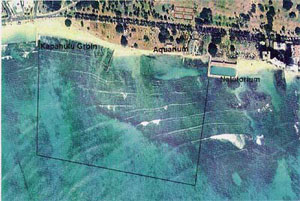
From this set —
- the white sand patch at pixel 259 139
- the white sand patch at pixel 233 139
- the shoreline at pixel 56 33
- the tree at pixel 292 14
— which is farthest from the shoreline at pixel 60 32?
the tree at pixel 292 14

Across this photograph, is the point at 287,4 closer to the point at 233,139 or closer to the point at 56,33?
the point at 233,139

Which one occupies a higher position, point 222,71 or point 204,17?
point 204,17

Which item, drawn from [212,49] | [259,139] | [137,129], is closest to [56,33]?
[137,129]

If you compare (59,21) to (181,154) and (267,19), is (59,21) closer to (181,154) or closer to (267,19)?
(181,154)

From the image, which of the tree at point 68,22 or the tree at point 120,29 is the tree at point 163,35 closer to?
the tree at point 120,29

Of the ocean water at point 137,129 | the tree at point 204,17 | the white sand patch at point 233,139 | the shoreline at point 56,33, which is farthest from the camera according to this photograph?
the tree at point 204,17

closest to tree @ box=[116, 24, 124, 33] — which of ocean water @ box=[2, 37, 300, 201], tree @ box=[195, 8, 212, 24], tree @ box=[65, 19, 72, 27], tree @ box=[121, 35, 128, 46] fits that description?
tree @ box=[121, 35, 128, 46]

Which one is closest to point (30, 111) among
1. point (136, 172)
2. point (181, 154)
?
point (136, 172)
